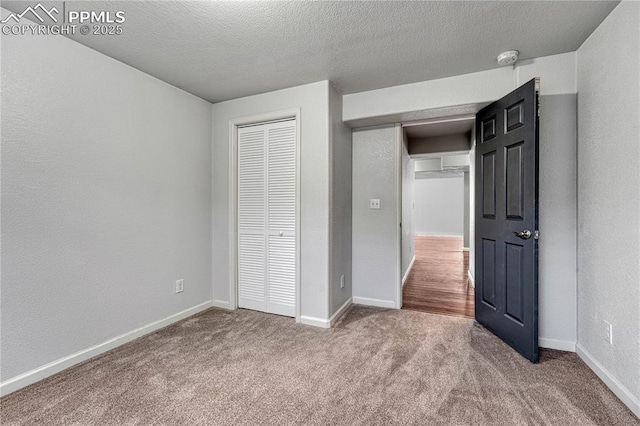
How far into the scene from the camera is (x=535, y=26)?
1.83 meters

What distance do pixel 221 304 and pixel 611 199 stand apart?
11.4ft

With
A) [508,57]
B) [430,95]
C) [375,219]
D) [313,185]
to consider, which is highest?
[508,57]

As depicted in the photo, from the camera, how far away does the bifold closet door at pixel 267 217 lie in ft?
9.46

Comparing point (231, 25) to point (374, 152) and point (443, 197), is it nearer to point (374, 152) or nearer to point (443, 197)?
point (374, 152)

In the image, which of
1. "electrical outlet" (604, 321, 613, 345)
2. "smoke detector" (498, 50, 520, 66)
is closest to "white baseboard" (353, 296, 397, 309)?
"electrical outlet" (604, 321, 613, 345)

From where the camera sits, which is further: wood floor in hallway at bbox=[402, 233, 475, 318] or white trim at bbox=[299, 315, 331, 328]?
wood floor in hallway at bbox=[402, 233, 475, 318]

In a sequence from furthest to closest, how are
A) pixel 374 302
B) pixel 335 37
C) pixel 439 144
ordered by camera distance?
1. pixel 439 144
2. pixel 374 302
3. pixel 335 37

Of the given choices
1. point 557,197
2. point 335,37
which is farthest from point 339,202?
point 557,197

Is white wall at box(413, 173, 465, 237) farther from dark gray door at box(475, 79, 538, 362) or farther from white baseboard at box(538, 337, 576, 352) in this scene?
white baseboard at box(538, 337, 576, 352)

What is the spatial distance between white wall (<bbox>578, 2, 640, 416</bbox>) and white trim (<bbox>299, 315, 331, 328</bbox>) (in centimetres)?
195

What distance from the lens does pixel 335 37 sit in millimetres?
1964

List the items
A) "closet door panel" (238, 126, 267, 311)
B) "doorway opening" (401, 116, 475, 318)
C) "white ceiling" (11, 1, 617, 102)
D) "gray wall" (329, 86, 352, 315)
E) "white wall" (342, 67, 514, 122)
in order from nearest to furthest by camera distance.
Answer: "white ceiling" (11, 1, 617, 102) → "white wall" (342, 67, 514, 122) → "gray wall" (329, 86, 352, 315) → "closet door panel" (238, 126, 267, 311) → "doorway opening" (401, 116, 475, 318)

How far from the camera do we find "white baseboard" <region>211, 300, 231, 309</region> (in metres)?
3.14

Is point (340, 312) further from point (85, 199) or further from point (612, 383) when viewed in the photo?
point (85, 199)
